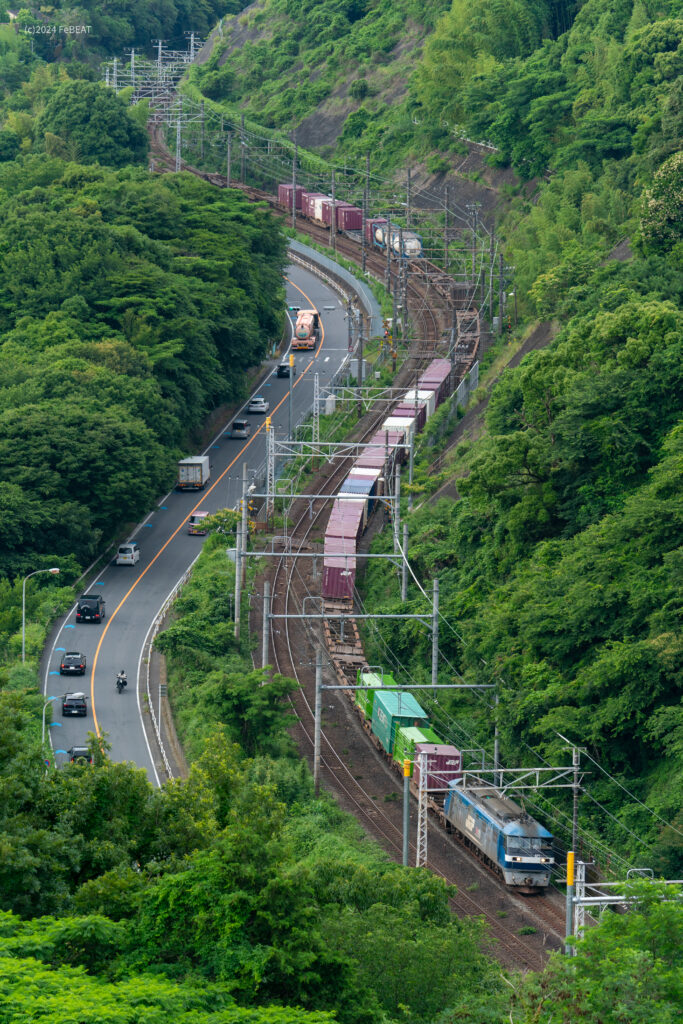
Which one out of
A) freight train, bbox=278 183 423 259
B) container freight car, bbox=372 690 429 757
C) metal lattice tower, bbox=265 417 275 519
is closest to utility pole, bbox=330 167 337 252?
freight train, bbox=278 183 423 259

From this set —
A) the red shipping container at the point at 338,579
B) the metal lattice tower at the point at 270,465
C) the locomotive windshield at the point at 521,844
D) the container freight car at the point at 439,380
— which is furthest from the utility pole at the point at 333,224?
the locomotive windshield at the point at 521,844

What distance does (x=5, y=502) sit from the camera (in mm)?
73688

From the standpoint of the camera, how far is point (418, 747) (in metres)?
55.1

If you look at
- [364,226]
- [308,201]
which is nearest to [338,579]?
[364,226]

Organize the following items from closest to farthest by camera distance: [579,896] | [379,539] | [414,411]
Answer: [579,896] → [379,539] → [414,411]

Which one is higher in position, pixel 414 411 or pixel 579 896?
pixel 414 411

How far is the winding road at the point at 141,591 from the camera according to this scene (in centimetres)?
6475

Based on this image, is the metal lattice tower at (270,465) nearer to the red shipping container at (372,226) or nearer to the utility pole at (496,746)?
the utility pole at (496,746)

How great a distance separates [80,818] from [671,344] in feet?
120

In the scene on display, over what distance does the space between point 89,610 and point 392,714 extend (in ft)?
67.1

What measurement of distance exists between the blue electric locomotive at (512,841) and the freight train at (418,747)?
3 cm

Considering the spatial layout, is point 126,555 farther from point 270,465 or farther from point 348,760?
point 348,760

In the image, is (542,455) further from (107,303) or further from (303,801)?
(107,303)

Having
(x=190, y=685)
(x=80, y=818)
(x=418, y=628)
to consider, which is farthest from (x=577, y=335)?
(x=80, y=818)
